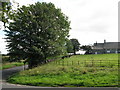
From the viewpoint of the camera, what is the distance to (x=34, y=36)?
26.4 meters

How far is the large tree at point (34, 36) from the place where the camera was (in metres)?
26.9

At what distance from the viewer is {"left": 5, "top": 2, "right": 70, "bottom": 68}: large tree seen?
26891 mm

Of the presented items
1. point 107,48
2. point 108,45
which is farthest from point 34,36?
point 108,45

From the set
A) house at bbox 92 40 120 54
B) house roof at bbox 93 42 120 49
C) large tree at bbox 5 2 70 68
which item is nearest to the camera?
large tree at bbox 5 2 70 68

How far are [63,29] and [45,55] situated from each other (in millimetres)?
9424

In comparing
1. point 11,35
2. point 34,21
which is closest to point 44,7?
point 34,21

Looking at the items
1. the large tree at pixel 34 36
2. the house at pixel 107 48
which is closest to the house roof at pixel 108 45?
the house at pixel 107 48

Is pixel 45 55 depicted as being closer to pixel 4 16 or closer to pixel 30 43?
pixel 30 43

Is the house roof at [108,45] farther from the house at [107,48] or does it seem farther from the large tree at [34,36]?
the large tree at [34,36]

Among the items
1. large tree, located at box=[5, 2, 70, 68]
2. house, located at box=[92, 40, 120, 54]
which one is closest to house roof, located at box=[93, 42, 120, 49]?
house, located at box=[92, 40, 120, 54]

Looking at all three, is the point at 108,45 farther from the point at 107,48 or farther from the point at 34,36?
the point at 34,36

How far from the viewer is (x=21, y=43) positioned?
26984 millimetres

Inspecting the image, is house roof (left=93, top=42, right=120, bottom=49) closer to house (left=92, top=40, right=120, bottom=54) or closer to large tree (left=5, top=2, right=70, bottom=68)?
house (left=92, top=40, right=120, bottom=54)

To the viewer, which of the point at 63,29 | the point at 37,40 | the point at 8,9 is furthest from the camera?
the point at 63,29
